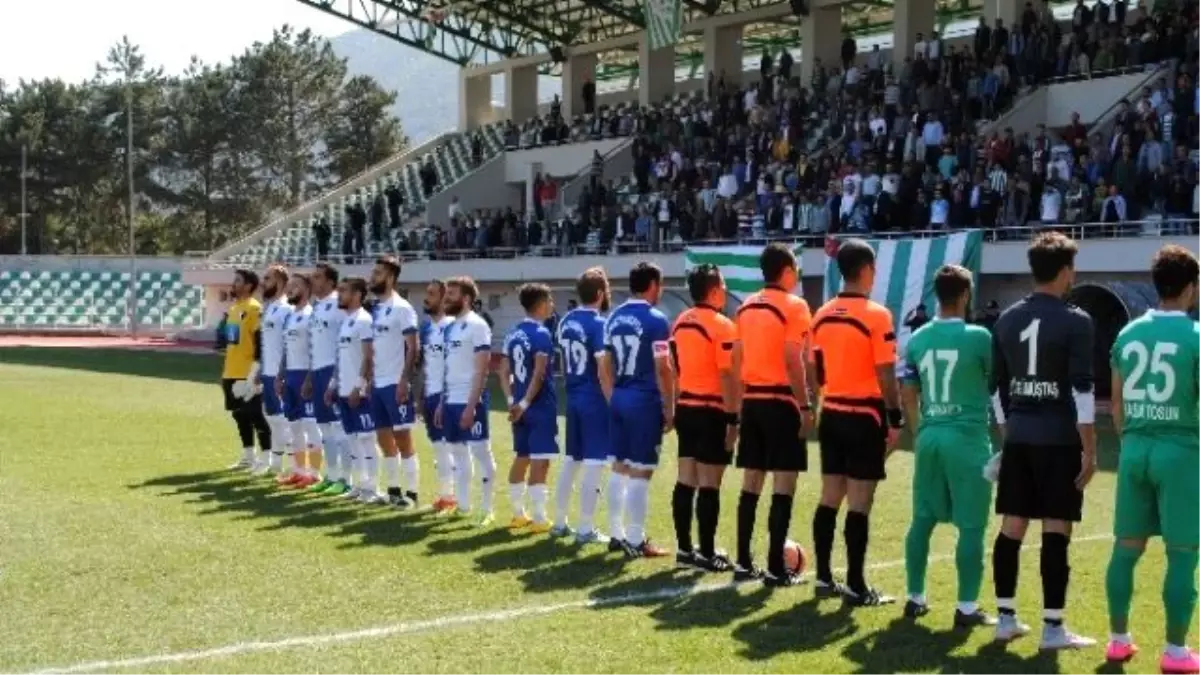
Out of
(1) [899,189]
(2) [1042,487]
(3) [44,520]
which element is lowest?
(3) [44,520]

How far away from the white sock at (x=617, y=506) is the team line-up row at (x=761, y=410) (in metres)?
0.02

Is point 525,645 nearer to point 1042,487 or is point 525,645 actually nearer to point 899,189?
point 1042,487

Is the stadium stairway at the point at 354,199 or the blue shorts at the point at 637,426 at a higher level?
the stadium stairway at the point at 354,199

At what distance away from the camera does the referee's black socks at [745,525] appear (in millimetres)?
9680

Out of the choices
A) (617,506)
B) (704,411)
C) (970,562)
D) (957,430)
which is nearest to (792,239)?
(617,506)

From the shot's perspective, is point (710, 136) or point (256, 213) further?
point (256, 213)

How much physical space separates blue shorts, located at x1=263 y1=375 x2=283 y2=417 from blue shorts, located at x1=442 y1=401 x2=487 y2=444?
355 centimetres

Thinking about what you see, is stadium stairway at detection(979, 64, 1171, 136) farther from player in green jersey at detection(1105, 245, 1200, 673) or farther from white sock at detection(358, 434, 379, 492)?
player in green jersey at detection(1105, 245, 1200, 673)

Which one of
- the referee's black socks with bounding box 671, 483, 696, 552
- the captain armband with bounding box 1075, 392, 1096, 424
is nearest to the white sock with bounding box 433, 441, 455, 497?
the referee's black socks with bounding box 671, 483, 696, 552

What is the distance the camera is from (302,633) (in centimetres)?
834

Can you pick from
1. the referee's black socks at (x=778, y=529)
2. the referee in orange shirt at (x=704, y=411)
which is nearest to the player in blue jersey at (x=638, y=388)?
the referee in orange shirt at (x=704, y=411)

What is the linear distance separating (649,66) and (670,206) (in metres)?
14.3

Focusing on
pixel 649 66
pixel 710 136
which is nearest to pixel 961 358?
pixel 710 136

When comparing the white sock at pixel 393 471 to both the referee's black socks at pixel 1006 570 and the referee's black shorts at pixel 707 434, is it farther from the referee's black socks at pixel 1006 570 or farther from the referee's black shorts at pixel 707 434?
the referee's black socks at pixel 1006 570
